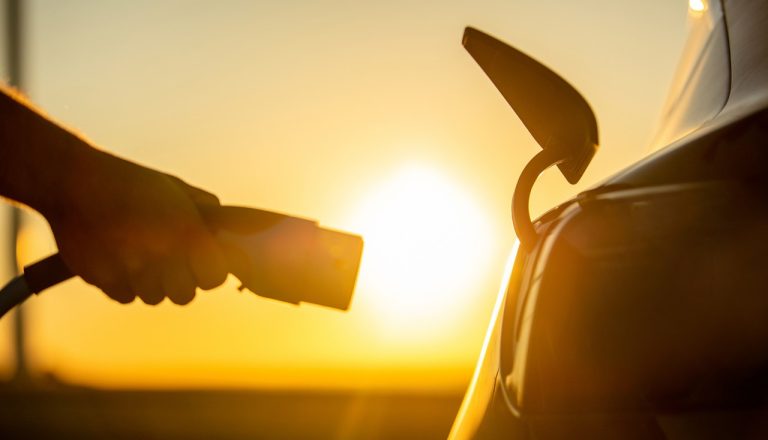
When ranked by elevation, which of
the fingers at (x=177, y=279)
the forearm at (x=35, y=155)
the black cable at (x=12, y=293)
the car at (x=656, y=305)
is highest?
the forearm at (x=35, y=155)

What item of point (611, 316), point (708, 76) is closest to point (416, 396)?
point (708, 76)

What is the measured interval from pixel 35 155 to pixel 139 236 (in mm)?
332

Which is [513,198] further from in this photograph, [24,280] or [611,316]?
[24,280]

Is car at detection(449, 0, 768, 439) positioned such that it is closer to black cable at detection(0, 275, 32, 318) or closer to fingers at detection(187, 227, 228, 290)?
fingers at detection(187, 227, 228, 290)

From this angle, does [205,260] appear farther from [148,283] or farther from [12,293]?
[12,293]

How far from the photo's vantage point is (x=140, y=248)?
6.79 feet

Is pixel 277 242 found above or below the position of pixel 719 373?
above

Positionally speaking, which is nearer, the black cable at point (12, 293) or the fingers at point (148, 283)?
the fingers at point (148, 283)

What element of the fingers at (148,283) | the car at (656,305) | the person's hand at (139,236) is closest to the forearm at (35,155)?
the person's hand at (139,236)

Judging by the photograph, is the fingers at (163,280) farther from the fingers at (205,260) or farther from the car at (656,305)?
the car at (656,305)

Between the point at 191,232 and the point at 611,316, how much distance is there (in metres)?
0.81

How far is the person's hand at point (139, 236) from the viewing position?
205 cm

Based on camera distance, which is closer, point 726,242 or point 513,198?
point 726,242

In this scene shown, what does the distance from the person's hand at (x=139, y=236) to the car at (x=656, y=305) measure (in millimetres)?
578
